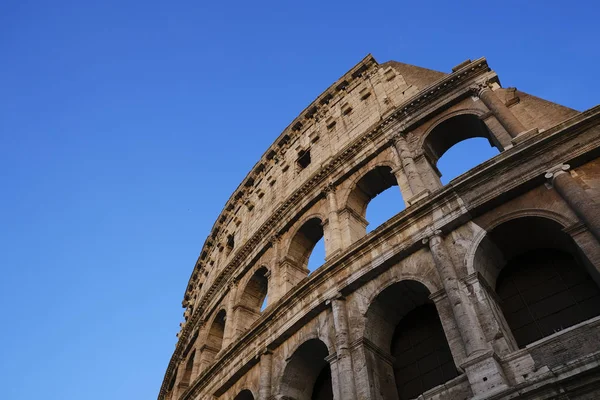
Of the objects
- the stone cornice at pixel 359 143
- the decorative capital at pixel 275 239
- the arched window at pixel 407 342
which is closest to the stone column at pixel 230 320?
the stone cornice at pixel 359 143

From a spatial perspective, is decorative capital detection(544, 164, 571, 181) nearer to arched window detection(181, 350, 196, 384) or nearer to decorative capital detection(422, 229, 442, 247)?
decorative capital detection(422, 229, 442, 247)

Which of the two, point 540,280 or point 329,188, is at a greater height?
point 329,188

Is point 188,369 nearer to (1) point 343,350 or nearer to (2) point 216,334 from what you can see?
(2) point 216,334

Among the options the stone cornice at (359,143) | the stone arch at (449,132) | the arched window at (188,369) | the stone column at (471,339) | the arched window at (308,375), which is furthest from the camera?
the arched window at (188,369)

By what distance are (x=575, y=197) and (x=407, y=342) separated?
14.2 feet

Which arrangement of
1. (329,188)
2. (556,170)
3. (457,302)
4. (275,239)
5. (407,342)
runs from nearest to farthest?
1. (457,302)
2. (556,170)
3. (407,342)
4. (329,188)
5. (275,239)

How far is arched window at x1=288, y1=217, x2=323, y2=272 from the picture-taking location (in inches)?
592

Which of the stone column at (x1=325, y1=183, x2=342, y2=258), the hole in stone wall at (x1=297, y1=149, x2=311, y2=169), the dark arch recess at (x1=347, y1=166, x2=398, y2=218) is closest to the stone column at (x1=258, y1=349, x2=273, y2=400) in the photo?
the stone column at (x1=325, y1=183, x2=342, y2=258)

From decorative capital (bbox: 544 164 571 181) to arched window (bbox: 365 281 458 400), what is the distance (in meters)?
3.21

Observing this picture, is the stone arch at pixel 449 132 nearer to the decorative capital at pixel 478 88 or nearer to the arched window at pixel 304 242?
the decorative capital at pixel 478 88

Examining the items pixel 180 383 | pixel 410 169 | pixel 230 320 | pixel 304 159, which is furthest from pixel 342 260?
pixel 180 383

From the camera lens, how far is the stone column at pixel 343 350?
9.05 meters

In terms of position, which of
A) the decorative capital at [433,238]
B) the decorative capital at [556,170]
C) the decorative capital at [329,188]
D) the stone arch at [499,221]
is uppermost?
the decorative capital at [329,188]

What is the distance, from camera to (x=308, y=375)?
11477 mm
